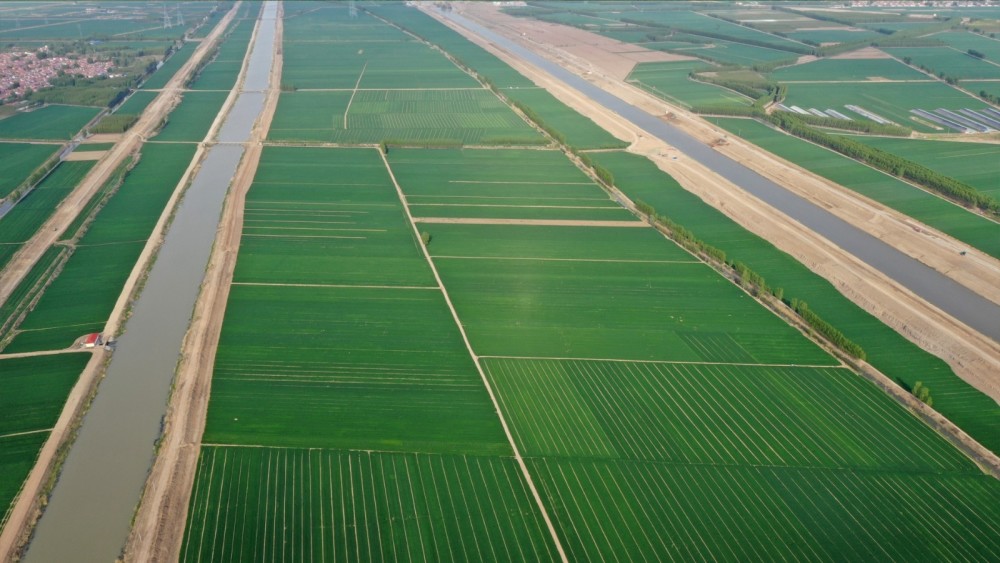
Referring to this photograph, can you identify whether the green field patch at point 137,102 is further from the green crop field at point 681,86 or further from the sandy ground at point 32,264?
the green crop field at point 681,86

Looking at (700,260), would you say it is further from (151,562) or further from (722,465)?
(151,562)

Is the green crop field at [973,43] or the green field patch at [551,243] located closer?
the green field patch at [551,243]

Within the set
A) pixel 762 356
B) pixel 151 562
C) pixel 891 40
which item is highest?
pixel 891 40

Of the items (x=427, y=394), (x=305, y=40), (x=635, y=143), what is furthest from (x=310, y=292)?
(x=305, y=40)

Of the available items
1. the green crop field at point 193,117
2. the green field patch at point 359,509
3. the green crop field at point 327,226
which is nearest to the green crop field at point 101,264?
the green crop field at point 327,226

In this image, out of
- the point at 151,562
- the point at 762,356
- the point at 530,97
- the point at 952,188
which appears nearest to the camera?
the point at 151,562

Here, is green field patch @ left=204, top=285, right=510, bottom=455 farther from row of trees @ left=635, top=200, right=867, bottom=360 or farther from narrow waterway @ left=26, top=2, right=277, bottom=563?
row of trees @ left=635, top=200, right=867, bottom=360
